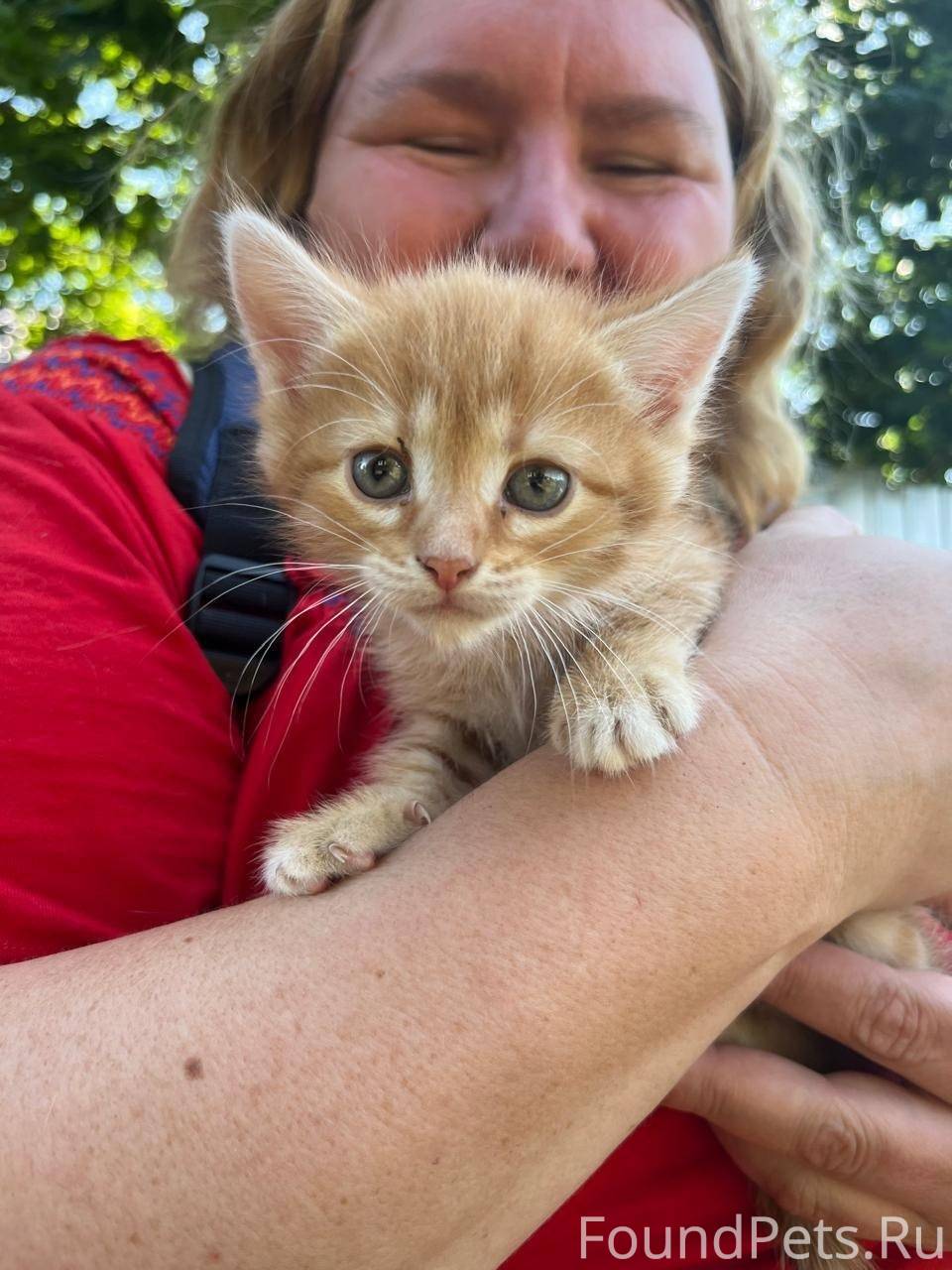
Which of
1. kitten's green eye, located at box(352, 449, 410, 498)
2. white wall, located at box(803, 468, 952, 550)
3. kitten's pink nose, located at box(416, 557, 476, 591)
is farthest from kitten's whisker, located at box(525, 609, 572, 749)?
white wall, located at box(803, 468, 952, 550)

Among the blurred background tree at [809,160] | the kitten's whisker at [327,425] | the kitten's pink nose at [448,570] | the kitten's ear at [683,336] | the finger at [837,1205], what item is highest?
the blurred background tree at [809,160]

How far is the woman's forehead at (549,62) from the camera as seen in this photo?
4.59ft

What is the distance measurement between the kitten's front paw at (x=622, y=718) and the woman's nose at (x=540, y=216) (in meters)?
0.72

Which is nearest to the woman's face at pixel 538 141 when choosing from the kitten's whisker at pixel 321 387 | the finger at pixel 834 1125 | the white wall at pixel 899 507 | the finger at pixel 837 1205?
the kitten's whisker at pixel 321 387

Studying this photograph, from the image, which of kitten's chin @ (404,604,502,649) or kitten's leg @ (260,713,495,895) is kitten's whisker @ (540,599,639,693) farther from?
kitten's leg @ (260,713,495,895)

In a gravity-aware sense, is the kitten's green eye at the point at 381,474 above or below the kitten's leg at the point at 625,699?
above

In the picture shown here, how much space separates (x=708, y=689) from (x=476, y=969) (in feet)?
1.41

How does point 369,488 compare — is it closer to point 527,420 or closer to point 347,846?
point 527,420

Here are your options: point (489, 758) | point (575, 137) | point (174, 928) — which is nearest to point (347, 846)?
point (174, 928)

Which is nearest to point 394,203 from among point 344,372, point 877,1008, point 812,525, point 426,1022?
point 344,372

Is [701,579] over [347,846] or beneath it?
over

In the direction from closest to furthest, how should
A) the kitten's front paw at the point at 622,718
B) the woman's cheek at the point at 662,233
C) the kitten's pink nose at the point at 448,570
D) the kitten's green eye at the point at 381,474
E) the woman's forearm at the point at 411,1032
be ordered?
1. the woman's forearm at the point at 411,1032
2. the kitten's front paw at the point at 622,718
3. the kitten's pink nose at the point at 448,570
4. the kitten's green eye at the point at 381,474
5. the woman's cheek at the point at 662,233

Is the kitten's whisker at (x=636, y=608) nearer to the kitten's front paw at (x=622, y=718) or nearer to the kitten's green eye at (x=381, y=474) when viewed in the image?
the kitten's front paw at (x=622, y=718)

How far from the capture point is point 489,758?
1.44 m
